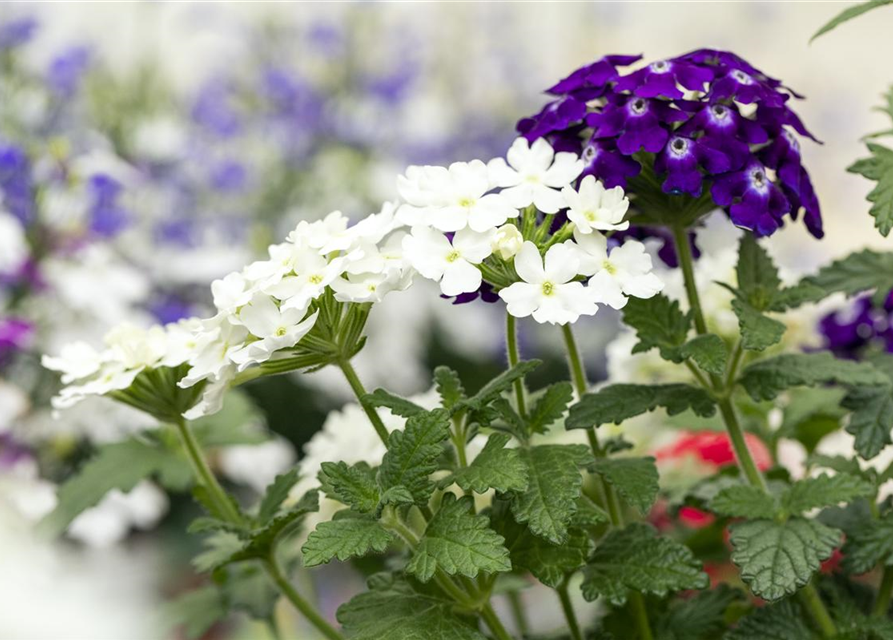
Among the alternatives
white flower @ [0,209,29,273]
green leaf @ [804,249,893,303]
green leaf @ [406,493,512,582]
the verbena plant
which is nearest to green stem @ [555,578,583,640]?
the verbena plant

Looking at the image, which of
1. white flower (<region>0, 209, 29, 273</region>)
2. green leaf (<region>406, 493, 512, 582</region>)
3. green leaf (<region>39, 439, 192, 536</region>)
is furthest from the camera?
white flower (<region>0, 209, 29, 273</region>)

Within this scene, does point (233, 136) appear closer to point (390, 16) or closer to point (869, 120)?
point (390, 16)

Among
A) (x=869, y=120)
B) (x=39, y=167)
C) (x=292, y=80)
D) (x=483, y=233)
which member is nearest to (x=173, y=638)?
(x=39, y=167)

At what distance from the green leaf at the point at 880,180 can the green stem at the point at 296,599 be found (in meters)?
0.34

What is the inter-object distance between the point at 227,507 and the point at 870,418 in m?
0.33

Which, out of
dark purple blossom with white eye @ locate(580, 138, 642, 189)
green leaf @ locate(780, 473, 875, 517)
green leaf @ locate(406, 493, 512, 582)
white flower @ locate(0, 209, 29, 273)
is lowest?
green leaf @ locate(780, 473, 875, 517)

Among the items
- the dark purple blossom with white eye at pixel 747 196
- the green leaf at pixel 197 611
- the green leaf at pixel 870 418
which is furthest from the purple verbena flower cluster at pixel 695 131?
the green leaf at pixel 197 611

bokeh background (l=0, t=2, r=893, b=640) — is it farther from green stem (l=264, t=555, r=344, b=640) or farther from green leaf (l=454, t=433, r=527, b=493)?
green leaf (l=454, t=433, r=527, b=493)

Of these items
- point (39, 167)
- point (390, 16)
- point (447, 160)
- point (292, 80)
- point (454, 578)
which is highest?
point (390, 16)

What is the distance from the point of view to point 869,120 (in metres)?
2.27

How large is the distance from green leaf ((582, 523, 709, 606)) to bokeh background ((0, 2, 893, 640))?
0.23 meters

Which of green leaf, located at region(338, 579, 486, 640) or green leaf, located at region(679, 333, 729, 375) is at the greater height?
green leaf, located at region(679, 333, 729, 375)

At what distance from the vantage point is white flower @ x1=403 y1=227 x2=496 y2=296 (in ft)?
1.46

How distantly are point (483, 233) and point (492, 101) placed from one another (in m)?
1.65
